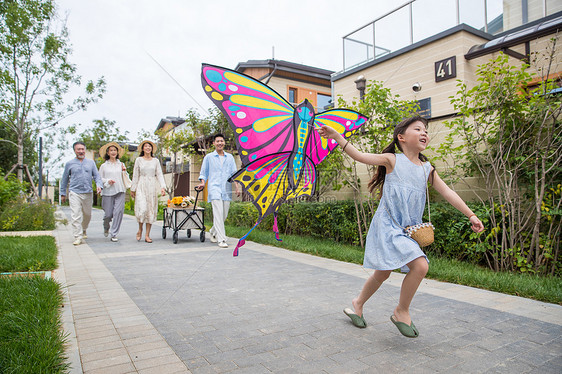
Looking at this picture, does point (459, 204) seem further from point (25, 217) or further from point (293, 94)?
point (293, 94)

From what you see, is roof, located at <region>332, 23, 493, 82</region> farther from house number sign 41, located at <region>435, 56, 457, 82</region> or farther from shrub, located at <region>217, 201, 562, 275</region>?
shrub, located at <region>217, 201, 562, 275</region>

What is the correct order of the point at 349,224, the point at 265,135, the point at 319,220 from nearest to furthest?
1. the point at 265,135
2. the point at 349,224
3. the point at 319,220

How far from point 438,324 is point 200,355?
2018mm

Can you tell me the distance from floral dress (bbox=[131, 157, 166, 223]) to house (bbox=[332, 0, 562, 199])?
458 cm

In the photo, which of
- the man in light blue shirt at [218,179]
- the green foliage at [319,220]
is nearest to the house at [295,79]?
the green foliage at [319,220]

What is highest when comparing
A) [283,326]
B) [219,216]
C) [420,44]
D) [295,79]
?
[295,79]

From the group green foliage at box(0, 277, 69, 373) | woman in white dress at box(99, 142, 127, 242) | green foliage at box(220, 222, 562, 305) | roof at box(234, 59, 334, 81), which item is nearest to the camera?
green foliage at box(0, 277, 69, 373)

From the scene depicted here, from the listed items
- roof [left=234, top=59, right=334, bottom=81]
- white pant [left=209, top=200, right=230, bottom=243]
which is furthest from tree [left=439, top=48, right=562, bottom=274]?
roof [left=234, top=59, right=334, bottom=81]

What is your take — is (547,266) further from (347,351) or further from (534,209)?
(347,351)

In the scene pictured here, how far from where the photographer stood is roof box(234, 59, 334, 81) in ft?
62.2

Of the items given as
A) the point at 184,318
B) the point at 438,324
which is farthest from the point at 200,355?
the point at 438,324

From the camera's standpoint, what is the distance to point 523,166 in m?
5.49

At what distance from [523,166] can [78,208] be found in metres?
8.27

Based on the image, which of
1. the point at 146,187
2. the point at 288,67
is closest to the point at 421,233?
the point at 146,187
